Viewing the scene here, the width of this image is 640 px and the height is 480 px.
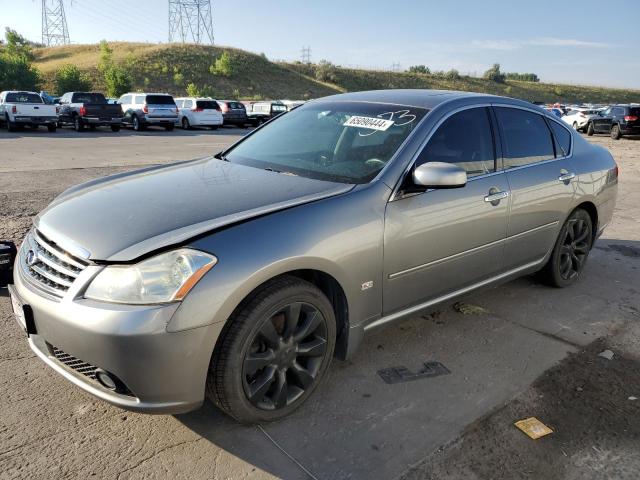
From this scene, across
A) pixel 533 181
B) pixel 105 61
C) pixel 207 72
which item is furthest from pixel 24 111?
pixel 207 72

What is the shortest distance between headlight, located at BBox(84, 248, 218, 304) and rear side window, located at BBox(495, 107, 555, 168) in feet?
8.21

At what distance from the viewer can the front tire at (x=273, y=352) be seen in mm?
2451

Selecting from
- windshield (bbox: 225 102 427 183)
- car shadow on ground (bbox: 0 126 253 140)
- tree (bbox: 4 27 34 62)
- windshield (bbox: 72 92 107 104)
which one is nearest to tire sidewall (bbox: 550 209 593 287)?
windshield (bbox: 225 102 427 183)

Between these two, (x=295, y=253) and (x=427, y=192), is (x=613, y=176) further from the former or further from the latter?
(x=295, y=253)

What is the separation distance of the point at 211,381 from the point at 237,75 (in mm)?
65765

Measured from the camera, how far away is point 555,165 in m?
4.30

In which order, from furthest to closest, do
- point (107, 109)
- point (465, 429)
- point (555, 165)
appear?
point (107, 109) → point (555, 165) → point (465, 429)

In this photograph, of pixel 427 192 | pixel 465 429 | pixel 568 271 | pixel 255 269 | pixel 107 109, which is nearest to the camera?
pixel 255 269

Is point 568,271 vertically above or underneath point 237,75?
underneath

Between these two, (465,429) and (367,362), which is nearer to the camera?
(465,429)

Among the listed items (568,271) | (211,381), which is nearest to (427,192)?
(211,381)

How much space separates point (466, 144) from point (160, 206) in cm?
207

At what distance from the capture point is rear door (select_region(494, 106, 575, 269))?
3.90 m

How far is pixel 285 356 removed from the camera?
2697mm
